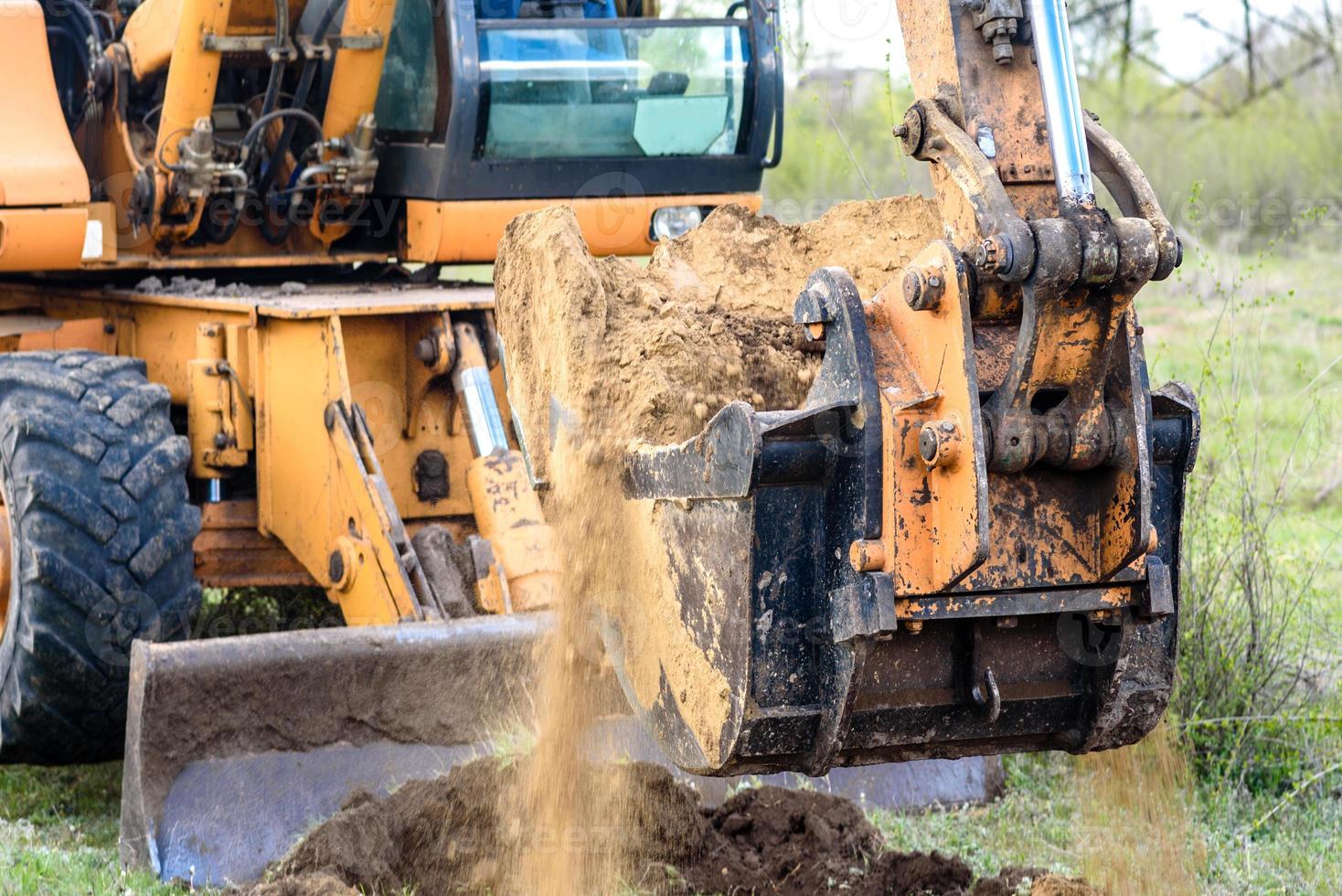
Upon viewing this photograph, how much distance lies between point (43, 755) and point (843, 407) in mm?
3000

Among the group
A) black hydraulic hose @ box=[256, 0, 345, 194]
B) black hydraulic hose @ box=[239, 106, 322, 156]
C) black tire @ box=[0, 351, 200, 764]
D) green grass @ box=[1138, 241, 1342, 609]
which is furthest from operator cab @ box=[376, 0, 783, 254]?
green grass @ box=[1138, 241, 1342, 609]

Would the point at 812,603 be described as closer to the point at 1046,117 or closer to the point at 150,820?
the point at 1046,117

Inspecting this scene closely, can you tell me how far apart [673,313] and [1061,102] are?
1.09 m

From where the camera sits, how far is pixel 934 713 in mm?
2805

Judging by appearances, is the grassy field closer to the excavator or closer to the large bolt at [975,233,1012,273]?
the excavator

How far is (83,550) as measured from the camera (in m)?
4.33

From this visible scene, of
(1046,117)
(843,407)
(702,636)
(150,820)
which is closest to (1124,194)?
(1046,117)

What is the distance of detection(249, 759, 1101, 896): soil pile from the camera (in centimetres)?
379

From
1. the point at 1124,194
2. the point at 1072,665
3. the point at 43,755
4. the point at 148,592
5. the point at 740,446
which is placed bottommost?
the point at 43,755

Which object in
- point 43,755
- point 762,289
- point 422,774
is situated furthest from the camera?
point 43,755

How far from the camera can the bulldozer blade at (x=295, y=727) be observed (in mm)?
3941

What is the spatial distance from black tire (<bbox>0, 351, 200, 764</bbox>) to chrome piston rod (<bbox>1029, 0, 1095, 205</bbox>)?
2816 millimetres

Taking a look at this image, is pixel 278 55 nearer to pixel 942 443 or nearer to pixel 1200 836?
pixel 942 443

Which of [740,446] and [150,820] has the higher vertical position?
[740,446]
